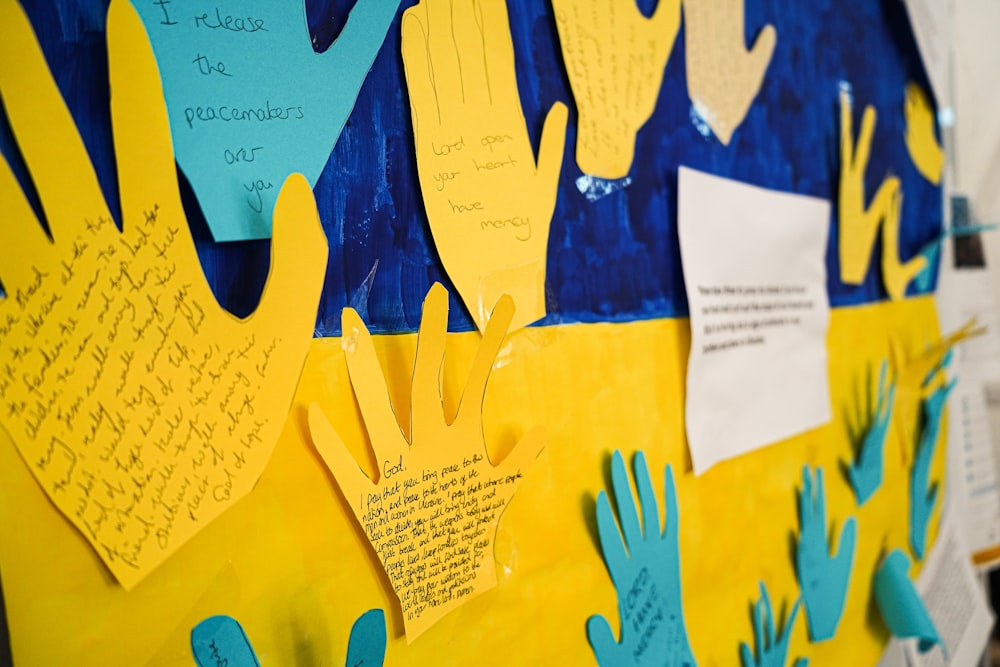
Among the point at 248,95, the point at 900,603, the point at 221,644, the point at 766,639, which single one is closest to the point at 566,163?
the point at 248,95

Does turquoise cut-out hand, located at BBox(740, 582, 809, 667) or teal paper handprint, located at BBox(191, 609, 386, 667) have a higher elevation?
teal paper handprint, located at BBox(191, 609, 386, 667)

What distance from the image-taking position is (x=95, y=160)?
31 cm

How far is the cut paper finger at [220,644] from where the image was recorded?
32cm

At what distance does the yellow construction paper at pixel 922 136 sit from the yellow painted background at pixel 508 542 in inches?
13.8

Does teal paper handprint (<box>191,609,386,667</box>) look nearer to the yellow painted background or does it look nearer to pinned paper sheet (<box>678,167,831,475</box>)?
the yellow painted background

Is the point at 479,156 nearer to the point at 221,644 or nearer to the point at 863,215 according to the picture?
the point at 221,644

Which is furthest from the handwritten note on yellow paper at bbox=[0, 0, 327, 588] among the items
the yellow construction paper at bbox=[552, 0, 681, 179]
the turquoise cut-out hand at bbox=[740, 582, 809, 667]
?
the turquoise cut-out hand at bbox=[740, 582, 809, 667]

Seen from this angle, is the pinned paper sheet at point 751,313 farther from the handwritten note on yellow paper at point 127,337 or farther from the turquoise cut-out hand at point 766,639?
the handwritten note on yellow paper at point 127,337

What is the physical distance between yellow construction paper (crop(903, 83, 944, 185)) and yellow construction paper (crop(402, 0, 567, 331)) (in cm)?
72

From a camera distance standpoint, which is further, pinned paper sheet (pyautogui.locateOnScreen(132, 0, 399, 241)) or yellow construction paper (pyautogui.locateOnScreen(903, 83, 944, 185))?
yellow construction paper (pyautogui.locateOnScreen(903, 83, 944, 185))

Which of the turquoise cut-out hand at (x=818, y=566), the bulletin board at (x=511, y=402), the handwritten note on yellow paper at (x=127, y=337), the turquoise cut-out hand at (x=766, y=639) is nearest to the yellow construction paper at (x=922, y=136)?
the bulletin board at (x=511, y=402)

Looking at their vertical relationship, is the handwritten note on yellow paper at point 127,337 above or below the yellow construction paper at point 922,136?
below

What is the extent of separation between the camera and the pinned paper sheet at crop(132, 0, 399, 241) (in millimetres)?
321

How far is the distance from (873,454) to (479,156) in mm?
645
